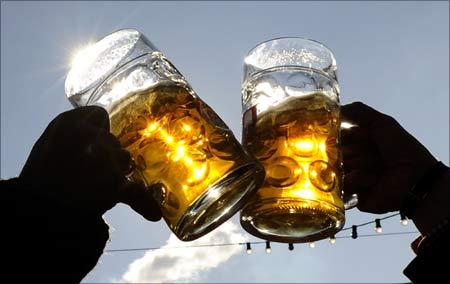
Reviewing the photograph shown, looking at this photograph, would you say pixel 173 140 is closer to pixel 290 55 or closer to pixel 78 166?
pixel 78 166

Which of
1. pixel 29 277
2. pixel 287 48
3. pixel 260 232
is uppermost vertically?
pixel 287 48

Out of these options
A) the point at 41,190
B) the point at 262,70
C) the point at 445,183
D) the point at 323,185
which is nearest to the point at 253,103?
the point at 262,70

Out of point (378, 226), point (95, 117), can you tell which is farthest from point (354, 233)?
point (95, 117)

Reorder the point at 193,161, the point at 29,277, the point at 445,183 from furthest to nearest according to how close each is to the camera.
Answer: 1. the point at 445,183
2. the point at 193,161
3. the point at 29,277

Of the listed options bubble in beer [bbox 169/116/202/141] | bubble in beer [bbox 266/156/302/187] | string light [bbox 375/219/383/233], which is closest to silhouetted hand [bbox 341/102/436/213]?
bubble in beer [bbox 266/156/302/187]

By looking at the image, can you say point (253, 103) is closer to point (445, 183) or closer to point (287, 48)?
point (287, 48)

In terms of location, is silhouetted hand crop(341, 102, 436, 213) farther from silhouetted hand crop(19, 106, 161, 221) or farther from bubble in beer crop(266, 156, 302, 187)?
silhouetted hand crop(19, 106, 161, 221)
